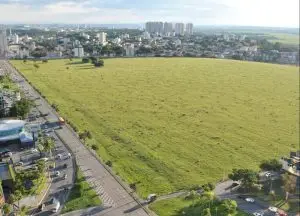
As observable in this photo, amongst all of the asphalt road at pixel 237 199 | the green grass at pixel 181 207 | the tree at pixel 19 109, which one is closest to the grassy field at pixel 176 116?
the asphalt road at pixel 237 199

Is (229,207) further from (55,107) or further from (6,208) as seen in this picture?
(55,107)

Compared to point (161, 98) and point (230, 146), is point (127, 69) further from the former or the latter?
point (230, 146)

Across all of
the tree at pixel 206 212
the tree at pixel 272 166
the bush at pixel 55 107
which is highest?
the tree at pixel 272 166

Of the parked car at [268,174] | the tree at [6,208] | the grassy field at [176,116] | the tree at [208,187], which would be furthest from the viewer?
the grassy field at [176,116]

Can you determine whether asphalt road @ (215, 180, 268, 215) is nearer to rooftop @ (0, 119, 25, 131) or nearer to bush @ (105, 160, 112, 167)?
bush @ (105, 160, 112, 167)

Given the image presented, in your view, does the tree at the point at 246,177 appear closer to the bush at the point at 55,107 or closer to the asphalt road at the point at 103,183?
the asphalt road at the point at 103,183

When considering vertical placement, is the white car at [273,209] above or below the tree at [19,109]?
below
